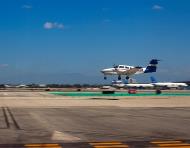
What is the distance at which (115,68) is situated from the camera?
410 ft

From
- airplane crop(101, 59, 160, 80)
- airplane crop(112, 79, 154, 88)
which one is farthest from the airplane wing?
airplane crop(112, 79, 154, 88)

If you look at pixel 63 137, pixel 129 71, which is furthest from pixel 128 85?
pixel 63 137

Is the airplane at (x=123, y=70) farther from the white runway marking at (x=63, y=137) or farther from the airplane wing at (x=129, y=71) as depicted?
the white runway marking at (x=63, y=137)

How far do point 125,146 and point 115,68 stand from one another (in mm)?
108776

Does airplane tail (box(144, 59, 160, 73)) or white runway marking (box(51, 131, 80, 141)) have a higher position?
airplane tail (box(144, 59, 160, 73))

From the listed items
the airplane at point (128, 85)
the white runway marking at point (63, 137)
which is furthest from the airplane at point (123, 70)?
the white runway marking at point (63, 137)

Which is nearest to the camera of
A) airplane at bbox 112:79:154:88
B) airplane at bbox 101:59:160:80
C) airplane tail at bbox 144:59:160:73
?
airplane at bbox 101:59:160:80

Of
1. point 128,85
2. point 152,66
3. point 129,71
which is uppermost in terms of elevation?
point 152,66

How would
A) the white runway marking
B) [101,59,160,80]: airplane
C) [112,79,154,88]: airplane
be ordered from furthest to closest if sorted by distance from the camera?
[112,79,154,88]: airplane < [101,59,160,80]: airplane < the white runway marking

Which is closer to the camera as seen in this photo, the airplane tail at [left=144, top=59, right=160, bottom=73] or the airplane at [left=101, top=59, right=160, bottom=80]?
the airplane at [left=101, top=59, right=160, bottom=80]

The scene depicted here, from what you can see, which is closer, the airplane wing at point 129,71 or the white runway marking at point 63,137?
the white runway marking at point 63,137

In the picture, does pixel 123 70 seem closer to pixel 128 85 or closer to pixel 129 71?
pixel 129 71

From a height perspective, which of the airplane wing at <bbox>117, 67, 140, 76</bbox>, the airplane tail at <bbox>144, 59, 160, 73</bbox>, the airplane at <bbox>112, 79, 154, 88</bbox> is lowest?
the airplane at <bbox>112, 79, 154, 88</bbox>

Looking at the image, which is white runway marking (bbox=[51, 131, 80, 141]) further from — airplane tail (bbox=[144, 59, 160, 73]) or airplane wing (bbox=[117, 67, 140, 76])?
airplane tail (bbox=[144, 59, 160, 73])
